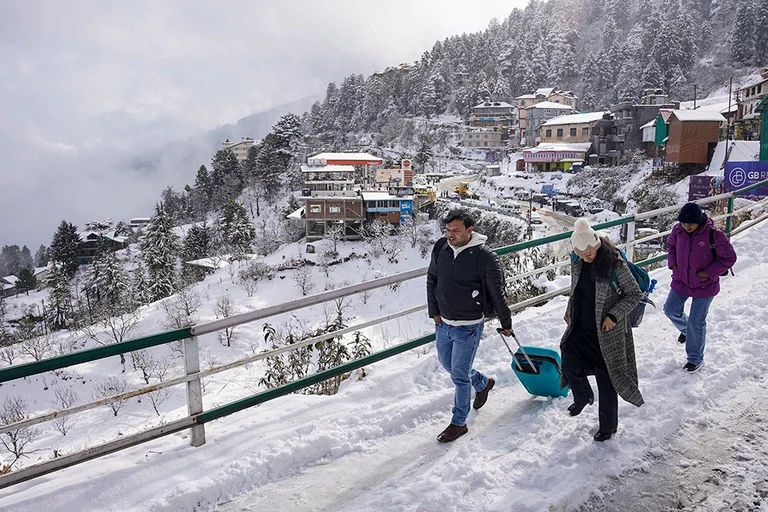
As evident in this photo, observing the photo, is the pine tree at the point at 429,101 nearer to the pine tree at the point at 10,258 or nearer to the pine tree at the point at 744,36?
the pine tree at the point at 744,36

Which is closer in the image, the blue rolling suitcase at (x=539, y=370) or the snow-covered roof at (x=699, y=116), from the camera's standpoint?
the blue rolling suitcase at (x=539, y=370)

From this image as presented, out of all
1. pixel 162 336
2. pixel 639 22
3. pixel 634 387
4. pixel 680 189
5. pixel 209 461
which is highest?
pixel 639 22

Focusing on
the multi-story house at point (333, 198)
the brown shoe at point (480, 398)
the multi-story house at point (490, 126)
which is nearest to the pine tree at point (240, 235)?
the multi-story house at point (333, 198)

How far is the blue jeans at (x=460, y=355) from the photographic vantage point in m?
3.45

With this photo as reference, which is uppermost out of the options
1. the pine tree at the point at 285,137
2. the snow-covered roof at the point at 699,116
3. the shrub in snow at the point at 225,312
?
the pine tree at the point at 285,137

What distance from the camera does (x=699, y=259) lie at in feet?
13.8

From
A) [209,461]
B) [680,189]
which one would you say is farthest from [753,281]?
[680,189]

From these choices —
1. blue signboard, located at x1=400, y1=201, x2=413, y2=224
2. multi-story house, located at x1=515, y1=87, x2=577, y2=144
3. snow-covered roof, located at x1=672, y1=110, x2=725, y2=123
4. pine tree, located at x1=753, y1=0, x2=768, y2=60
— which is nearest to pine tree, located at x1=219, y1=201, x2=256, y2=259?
blue signboard, located at x1=400, y1=201, x2=413, y2=224

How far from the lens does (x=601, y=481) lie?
3.00 meters

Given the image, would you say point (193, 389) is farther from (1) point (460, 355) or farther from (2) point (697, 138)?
(2) point (697, 138)

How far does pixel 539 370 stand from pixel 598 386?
558 mm

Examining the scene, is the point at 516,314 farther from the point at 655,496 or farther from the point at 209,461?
the point at 209,461

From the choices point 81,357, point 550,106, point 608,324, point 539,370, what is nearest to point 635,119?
point 550,106

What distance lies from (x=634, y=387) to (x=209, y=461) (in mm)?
2913
